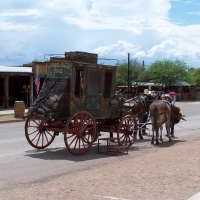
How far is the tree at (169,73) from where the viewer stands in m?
56.8

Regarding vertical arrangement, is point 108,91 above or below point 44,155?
above

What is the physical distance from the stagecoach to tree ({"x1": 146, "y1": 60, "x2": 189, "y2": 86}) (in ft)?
145

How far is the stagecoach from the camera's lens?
11.9 meters

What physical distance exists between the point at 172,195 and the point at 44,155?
18.0 feet

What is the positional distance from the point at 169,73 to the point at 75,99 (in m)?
45.7

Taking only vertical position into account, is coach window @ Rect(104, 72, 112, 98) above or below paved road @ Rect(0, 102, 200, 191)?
above

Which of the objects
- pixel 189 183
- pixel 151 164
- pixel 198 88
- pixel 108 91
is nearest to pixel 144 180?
pixel 189 183

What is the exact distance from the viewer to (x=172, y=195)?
7.45 meters

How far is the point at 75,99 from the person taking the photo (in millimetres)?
12023

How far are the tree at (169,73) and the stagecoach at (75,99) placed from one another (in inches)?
1738

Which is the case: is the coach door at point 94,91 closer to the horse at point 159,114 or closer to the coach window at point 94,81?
the coach window at point 94,81

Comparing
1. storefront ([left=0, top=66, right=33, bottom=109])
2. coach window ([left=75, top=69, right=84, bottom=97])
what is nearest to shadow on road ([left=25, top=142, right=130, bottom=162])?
coach window ([left=75, top=69, right=84, bottom=97])

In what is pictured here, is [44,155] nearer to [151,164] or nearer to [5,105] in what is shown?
[151,164]

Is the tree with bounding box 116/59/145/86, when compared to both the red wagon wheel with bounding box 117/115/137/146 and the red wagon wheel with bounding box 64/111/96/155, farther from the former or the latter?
the red wagon wheel with bounding box 64/111/96/155
